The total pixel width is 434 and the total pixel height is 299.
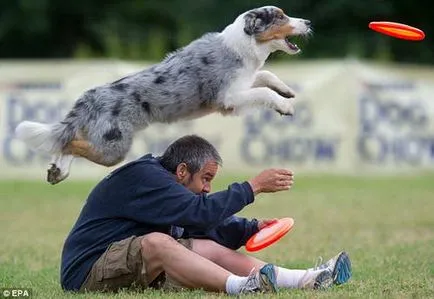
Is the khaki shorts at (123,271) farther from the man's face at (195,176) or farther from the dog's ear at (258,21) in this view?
the dog's ear at (258,21)

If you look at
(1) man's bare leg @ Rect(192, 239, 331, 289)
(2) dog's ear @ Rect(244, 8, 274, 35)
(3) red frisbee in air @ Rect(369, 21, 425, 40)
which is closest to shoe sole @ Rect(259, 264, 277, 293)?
(1) man's bare leg @ Rect(192, 239, 331, 289)

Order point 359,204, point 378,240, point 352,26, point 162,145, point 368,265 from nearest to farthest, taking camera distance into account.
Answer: point 368,265, point 378,240, point 359,204, point 162,145, point 352,26

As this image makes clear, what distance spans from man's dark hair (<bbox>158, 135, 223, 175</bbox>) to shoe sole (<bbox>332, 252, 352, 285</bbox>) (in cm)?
90

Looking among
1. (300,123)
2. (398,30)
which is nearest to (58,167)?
(398,30)

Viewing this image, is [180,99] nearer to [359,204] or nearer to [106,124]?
[106,124]

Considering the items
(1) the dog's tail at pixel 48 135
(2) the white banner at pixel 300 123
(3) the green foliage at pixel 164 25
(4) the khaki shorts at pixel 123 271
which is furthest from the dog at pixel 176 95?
(3) the green foliage at pixel 164 25

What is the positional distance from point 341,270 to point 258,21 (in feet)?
5.77

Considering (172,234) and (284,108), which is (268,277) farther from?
(284,108)

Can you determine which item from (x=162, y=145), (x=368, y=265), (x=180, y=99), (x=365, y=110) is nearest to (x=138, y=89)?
(x=180, y=99)

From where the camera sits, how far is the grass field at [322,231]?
252 inches

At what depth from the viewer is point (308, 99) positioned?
17.1 meters

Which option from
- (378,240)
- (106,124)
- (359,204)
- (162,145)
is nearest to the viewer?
(106,124)

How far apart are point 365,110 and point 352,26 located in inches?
369

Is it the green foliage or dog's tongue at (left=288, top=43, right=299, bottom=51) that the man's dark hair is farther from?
the green foliage
